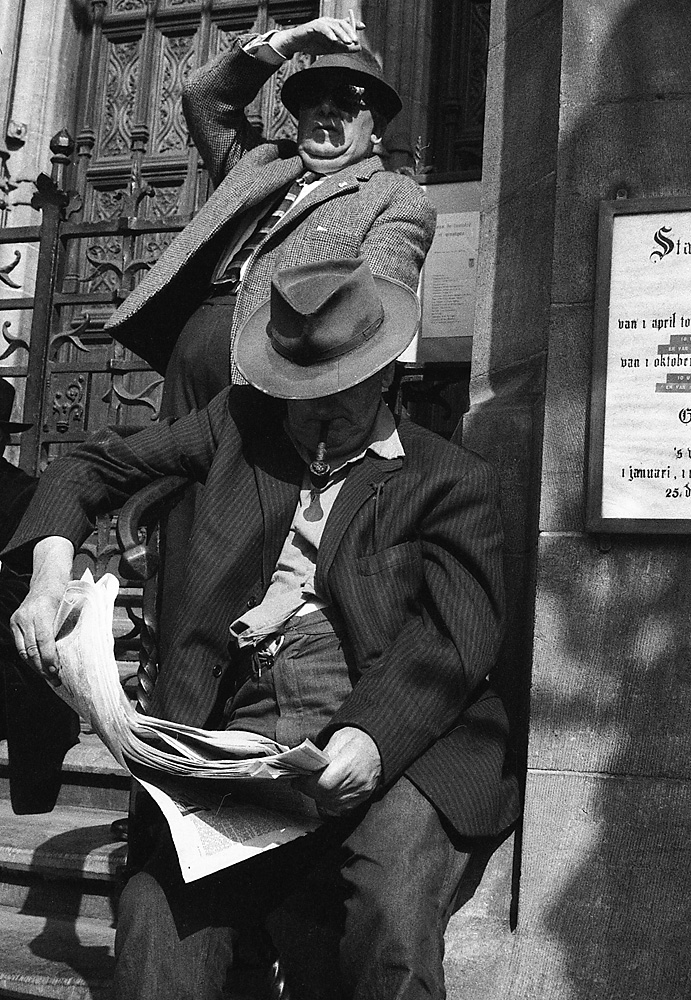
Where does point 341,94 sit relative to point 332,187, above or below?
above

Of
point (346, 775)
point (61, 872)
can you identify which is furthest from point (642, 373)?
point (61, 872)

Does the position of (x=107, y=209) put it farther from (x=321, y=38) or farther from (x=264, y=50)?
(x=321, y=38)

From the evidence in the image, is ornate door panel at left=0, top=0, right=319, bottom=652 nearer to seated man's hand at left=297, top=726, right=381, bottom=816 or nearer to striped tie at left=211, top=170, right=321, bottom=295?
striped tie at left=211, top=170, right=321, bottom=295


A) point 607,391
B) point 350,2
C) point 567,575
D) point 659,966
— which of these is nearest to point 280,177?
point 607,391

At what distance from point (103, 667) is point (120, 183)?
677 cm

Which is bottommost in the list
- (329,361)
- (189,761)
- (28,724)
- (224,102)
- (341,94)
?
(28,724)

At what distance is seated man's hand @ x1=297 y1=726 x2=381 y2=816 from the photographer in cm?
237

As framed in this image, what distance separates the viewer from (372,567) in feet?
8.97

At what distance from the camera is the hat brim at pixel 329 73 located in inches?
150

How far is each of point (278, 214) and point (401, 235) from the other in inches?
20.2

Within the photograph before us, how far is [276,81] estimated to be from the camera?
826 cm

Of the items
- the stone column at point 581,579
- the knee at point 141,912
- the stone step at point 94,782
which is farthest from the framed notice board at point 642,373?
the stone step at point 94,782

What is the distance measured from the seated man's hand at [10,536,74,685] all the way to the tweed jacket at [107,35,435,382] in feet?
3.15

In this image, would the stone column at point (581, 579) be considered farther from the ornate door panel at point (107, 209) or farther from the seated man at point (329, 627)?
the ornate door panel at point (107, 209)
